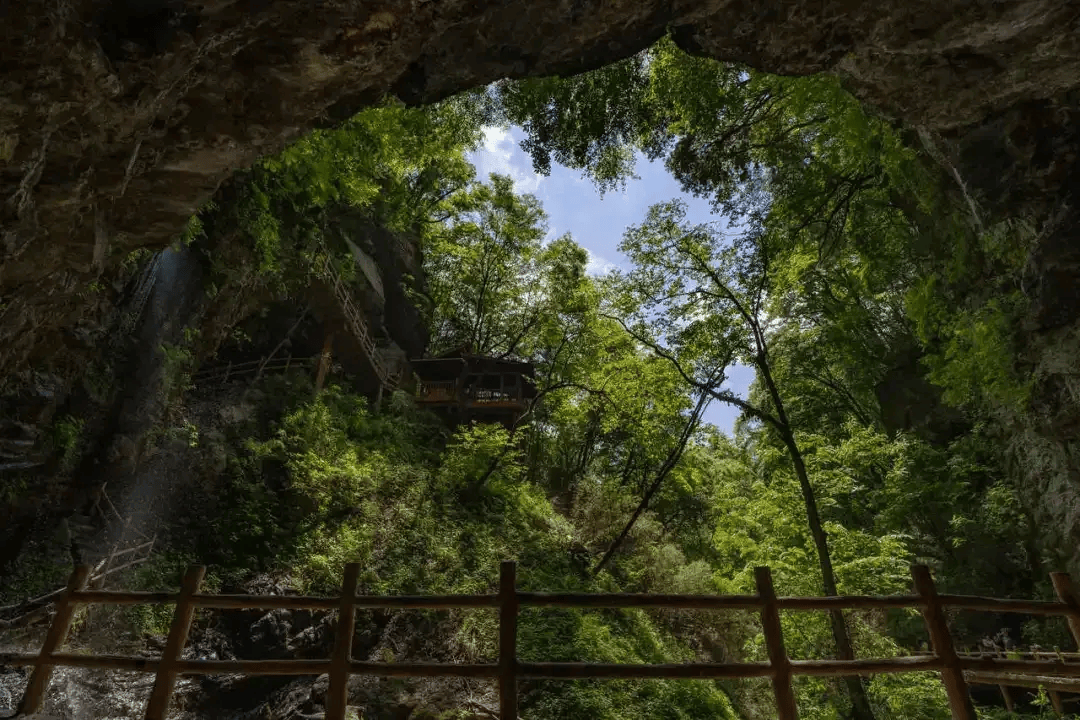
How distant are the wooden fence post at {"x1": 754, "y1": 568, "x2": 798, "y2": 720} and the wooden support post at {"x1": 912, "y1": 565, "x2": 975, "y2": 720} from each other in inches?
47.5

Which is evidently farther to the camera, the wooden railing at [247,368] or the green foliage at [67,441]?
the wooden railing at [247,368]

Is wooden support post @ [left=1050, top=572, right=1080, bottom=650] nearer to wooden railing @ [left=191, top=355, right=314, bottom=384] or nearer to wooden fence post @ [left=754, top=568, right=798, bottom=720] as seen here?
wooden fence post @ [left=754, top=568, right=798, bottom=720]

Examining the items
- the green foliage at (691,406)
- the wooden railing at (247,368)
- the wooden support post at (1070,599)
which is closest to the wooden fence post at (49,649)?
the green foliage at (691,406)

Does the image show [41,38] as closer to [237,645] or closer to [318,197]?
[318,197]

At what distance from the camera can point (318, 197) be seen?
346 inches

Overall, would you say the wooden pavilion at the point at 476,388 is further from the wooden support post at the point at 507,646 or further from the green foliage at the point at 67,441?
the wooden support post at the point at 507,646

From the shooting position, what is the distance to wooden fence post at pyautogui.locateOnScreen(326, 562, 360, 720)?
4.09 m

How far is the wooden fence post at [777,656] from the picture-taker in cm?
415

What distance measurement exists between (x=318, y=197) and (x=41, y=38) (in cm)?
498

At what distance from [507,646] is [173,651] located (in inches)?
109

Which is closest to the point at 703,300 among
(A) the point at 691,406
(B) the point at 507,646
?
(A) the point at 691,406

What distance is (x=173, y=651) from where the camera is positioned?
4.39 meters

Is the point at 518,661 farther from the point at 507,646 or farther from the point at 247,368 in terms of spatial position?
the point at 247,368

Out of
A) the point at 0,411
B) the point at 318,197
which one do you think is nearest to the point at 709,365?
the point at 318,197
